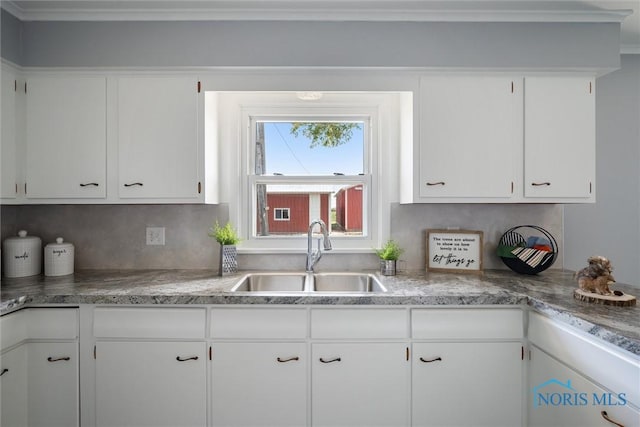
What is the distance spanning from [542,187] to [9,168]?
9.59 feet

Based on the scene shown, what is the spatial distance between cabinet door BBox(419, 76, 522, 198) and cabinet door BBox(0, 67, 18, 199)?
7.34 ft

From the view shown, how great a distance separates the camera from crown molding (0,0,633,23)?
6.07 ft

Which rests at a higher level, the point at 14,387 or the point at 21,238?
the point at 21,238

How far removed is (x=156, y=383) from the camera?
1.61 metres

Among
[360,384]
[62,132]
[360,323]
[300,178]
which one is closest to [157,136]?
[62,132]

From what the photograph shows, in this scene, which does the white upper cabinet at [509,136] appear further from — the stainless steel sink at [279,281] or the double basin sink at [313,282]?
the stainless steel sink at [279,281]

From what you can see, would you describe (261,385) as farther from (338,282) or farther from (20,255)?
(20,255)

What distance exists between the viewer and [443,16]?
190cm

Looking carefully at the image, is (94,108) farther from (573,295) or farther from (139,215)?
(573,295)

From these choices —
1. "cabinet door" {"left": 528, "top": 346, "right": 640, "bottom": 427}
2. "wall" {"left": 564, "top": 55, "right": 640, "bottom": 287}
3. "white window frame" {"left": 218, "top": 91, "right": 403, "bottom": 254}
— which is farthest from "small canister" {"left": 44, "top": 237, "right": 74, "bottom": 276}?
"wall" {"left": 564, "top": 55, "right": 640, "bottom": 287}

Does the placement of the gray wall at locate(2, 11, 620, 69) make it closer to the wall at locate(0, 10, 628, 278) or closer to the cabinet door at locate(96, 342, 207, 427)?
the wall at locate(0, 10, 628, 278)

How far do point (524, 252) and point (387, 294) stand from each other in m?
1.00

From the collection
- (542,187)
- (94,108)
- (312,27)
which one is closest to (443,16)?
(312,27)

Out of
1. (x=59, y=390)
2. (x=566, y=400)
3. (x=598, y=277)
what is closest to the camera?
(x=566, y=400)
